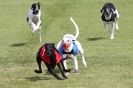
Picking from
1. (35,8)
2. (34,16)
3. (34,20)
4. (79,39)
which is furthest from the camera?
(79,39)

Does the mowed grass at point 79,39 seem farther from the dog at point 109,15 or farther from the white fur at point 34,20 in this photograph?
the white fur at point 34,20

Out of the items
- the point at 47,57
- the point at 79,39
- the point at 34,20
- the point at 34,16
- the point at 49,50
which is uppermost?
the point at 34,16

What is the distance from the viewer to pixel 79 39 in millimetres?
22484

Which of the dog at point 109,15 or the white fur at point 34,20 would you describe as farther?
the dog at point 109,15

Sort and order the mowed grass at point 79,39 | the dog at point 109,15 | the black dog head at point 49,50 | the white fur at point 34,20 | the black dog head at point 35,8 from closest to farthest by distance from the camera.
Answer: the black dog head at point 49,50
the mowed grass at point 79,39
the black dog head at point 35,8
the white fur at point 34,20
the dog at point 109,15

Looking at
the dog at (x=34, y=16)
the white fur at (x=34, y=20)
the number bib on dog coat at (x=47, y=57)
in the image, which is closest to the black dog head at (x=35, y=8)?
the dog at (x=34, y=16)

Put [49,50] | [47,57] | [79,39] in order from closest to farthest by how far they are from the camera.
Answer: [49,50]
[47,57]
[79,39]

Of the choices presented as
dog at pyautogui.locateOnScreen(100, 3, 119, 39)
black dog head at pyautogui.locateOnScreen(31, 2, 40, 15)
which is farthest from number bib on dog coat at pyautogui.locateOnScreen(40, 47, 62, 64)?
dog at pyautogui.locateOnScreen(100, 3, 119, 39)

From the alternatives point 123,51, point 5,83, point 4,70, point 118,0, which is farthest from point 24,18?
point 5,83

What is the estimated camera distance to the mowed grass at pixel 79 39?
46.9 feet

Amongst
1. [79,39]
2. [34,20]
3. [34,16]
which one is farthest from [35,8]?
[79,39]

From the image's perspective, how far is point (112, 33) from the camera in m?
22.2

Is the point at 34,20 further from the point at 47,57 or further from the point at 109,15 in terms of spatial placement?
the point at 47,57

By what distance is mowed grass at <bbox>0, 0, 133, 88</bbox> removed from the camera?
1430 cm
